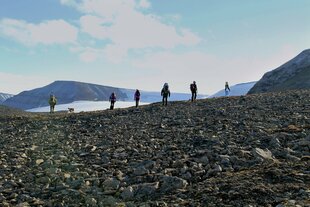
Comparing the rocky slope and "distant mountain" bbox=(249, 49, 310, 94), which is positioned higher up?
"distant mountain" bbox=(249, 49, 310, 94)

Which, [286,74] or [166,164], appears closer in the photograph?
[166,164]

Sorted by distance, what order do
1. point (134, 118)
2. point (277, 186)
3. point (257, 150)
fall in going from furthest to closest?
point (134, 118), point (257, 150), point (277, 186)

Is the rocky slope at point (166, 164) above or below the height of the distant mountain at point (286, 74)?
below

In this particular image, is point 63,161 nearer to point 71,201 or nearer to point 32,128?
point 71,201

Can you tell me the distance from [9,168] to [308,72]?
4108 inches

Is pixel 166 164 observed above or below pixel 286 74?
below

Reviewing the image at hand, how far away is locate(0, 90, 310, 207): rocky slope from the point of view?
505 inches

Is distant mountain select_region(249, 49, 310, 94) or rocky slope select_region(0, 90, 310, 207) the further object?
distant mountain select_region(249, 49, 310, 94)

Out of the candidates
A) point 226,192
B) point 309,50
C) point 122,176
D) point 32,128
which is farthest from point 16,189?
point 309,50

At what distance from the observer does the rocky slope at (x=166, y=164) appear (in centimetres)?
1284

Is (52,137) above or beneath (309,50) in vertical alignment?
beneath

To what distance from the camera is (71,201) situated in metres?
13.2

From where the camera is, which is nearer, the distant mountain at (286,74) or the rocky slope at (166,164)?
the rocky slope at (166,164)

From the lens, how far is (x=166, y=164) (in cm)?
1622
